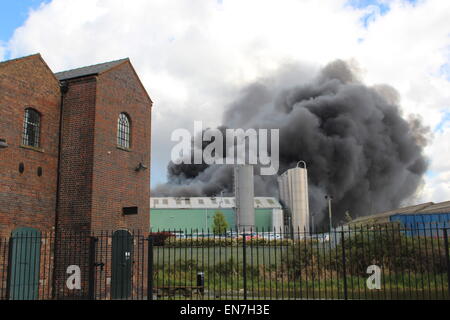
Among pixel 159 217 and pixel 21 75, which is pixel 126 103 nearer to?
pixel 21 75

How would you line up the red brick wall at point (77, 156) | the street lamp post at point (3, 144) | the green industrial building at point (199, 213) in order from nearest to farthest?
the street lamp post at point (3, 144) → the red brick wall at point (77, 156) → the green industrial building at point (199, 213)

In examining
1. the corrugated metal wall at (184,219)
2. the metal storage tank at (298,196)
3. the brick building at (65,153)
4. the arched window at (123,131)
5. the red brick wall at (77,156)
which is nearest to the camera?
the brick building at (65,153)

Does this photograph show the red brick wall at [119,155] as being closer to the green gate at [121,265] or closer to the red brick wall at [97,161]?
the red brick wall at [97,161]

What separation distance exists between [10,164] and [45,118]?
7.08 feet

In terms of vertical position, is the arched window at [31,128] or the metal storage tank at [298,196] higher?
the metal storage tank at [298,196]

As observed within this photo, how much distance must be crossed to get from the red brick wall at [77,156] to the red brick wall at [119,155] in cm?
23

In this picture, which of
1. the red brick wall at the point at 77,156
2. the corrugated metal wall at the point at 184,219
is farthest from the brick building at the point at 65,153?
the corrugated metal wall at the point at 184,219

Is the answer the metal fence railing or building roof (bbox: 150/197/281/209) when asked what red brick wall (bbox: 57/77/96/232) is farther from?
building roof (bbox: 150/197/281/209)

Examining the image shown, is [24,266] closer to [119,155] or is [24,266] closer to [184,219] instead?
[119,155]

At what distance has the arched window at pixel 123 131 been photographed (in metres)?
17.0

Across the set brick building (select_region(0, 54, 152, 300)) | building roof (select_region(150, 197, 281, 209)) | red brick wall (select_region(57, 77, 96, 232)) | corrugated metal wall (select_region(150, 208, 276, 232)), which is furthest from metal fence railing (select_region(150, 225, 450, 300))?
building roof (select_region(150, 197, 281, 209))

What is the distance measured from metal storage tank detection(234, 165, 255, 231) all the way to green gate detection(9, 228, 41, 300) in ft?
139

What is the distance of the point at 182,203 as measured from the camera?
Answer: 5888 centimetres

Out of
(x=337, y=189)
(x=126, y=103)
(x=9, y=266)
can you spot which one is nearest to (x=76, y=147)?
(x=126, y=103)
